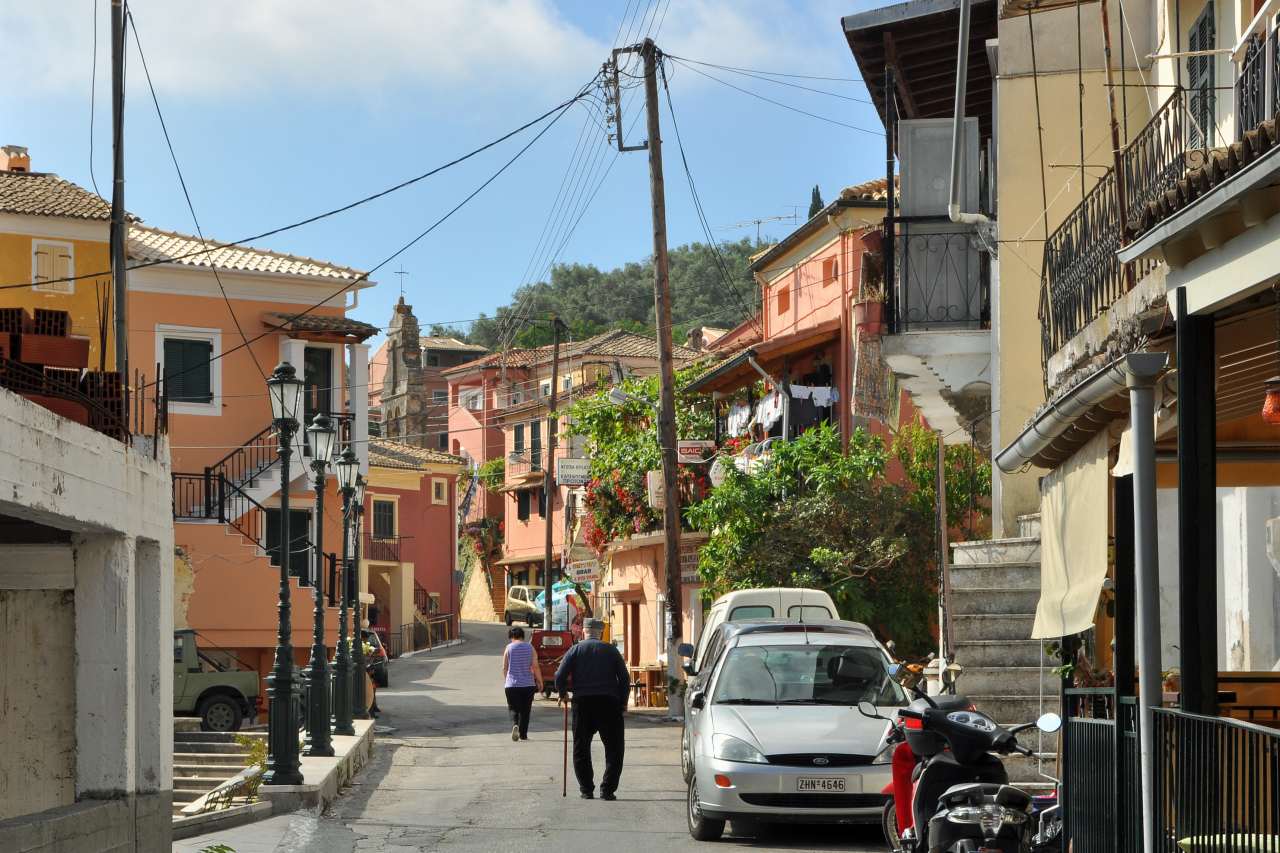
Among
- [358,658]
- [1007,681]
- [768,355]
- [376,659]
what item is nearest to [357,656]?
[358,658]

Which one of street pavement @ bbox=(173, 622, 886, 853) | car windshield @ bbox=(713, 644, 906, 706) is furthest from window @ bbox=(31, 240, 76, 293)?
car windshield @ bbox=(713, 644, 906, 706)

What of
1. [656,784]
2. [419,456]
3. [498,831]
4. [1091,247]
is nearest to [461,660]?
[419,456]

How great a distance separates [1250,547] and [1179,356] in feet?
29.8

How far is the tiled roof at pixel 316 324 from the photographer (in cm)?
3628

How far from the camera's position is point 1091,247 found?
11516 mm

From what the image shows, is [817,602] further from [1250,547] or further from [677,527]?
[1250,547]

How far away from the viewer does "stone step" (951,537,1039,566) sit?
18141 millimetres

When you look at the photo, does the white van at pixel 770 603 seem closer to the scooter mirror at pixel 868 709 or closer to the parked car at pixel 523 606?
the scooter mirror at pixel 868 709

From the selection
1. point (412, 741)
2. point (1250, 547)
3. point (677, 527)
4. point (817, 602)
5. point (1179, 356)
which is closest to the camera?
point (1179, 356)

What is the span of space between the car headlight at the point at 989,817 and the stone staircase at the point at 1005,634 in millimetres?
4853

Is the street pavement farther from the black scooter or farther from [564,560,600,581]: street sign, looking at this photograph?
[564,560,600,581]: street sign

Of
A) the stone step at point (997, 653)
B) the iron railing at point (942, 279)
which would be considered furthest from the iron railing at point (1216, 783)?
the iron railing at point (942, 279)

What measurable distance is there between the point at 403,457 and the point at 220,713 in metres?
33.4

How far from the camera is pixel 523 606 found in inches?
2451
